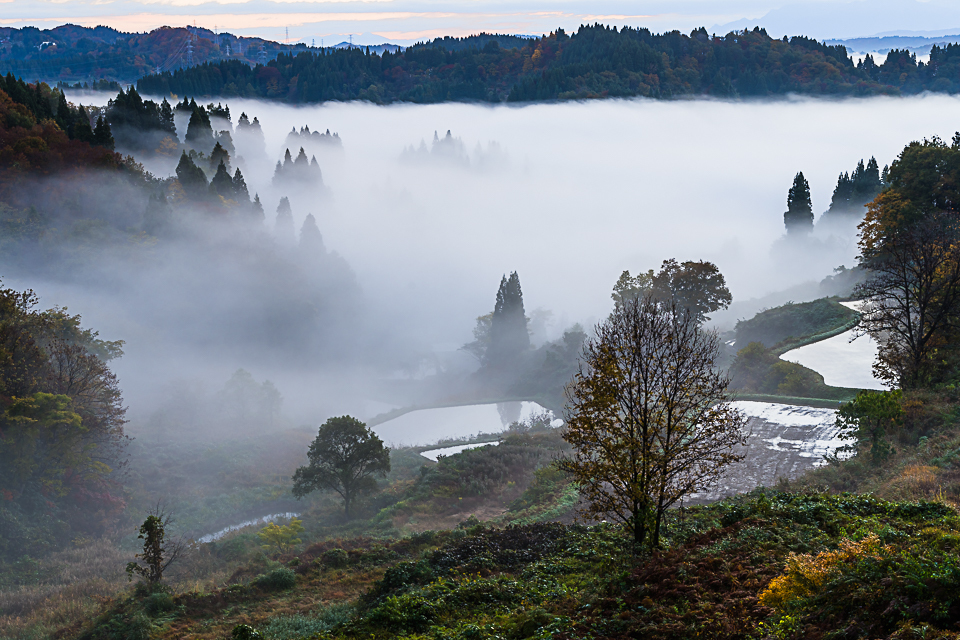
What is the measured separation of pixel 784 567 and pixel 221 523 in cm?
4041

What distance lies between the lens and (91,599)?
74.4 feet

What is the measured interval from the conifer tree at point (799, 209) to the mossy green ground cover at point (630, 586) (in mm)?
104359

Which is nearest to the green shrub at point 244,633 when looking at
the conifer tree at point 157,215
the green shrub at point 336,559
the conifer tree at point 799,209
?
the green shrub at point 336,559

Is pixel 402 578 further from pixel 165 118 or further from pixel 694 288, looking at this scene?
pixel 165 118

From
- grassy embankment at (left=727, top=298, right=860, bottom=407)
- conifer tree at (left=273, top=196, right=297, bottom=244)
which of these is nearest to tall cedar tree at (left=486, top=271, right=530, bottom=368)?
grassy embankment at (left=727, top=298, right=860, bottom=407)

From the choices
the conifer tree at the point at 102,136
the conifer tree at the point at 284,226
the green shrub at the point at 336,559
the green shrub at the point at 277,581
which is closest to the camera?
the green shrub at the point at 277,581

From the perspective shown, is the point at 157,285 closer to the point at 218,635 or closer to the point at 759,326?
the point at 759,326

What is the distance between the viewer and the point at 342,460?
3712cm

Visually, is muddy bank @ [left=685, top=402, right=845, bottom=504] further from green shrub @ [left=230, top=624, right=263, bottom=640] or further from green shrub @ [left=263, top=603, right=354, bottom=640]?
green shrub @ [left=230, top=624, right=263, bottom=640]

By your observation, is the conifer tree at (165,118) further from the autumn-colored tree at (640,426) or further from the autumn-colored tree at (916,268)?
the autumn-colored tree at (640,426)

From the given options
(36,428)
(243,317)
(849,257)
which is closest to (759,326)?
(36,428)

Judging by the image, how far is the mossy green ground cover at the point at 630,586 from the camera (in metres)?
9.00

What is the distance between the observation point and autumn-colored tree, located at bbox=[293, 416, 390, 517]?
122 ft

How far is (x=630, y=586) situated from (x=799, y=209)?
121183 mm
